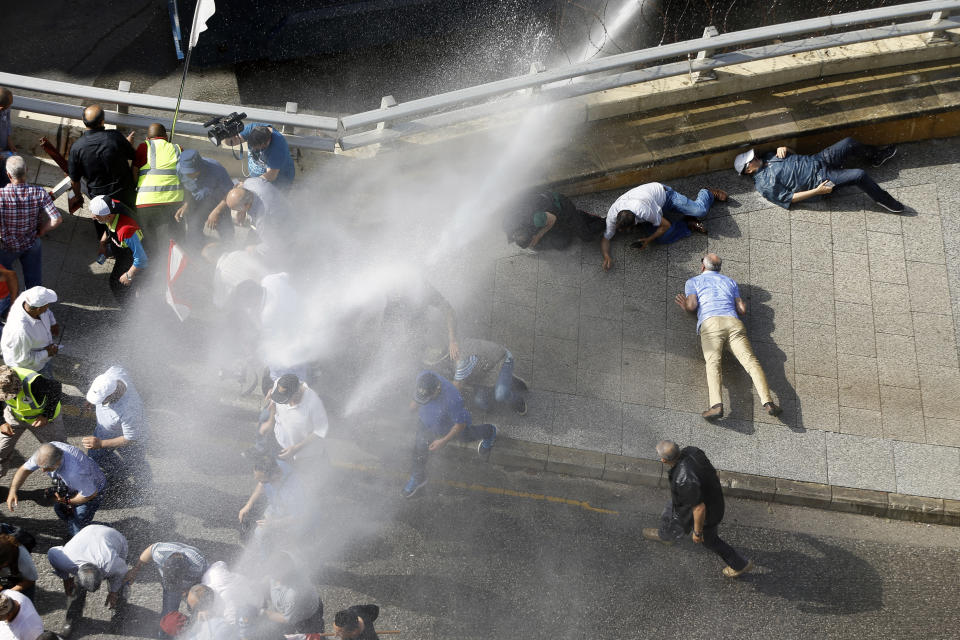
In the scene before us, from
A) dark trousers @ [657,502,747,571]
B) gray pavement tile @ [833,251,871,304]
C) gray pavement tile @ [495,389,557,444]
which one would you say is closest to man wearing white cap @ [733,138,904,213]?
gray pavement tile @ [833,251,871,304]

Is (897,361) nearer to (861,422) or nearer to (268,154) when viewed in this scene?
(861,422)

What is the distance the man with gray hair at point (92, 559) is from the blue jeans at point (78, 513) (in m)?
0.34

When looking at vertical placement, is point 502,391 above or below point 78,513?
above

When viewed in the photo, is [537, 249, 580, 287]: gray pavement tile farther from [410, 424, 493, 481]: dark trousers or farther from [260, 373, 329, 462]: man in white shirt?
[260, 373, 329, 462]: man in white shirt

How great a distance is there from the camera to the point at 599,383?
868cm

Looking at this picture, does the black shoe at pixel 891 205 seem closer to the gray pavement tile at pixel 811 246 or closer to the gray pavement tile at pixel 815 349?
the gray pavement tile at pixel 811 246

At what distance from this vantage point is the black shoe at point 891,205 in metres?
9.73

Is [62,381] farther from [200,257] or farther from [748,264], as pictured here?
[748,264]

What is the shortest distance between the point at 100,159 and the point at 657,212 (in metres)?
5.43

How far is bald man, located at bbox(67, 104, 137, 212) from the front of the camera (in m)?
8.01

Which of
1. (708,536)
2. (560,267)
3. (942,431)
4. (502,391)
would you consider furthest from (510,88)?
(942,431)

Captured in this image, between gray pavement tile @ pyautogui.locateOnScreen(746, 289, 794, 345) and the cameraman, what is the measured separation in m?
4.97

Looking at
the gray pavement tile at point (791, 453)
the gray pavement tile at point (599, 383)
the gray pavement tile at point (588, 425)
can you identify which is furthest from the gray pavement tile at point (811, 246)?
the gray pavement tile at point (588, 425)

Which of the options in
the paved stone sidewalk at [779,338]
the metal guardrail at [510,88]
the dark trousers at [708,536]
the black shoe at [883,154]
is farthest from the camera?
the black shoe at [883,154]
